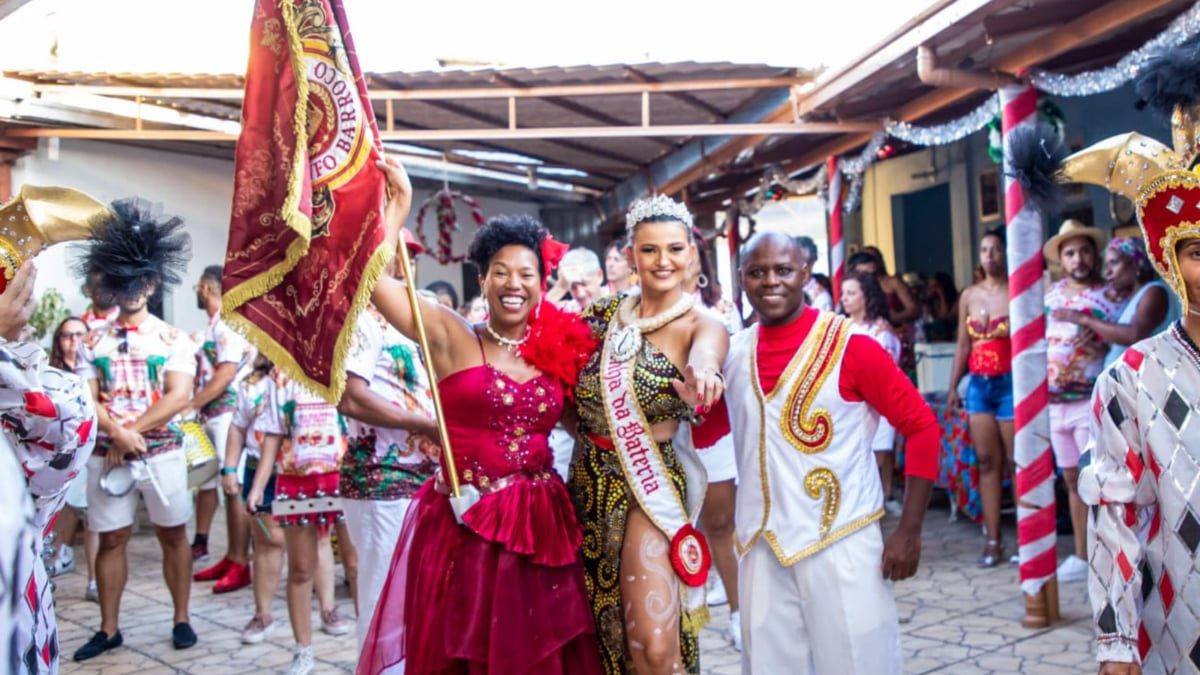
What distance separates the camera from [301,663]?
5480 mm

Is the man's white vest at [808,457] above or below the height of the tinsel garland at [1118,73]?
below

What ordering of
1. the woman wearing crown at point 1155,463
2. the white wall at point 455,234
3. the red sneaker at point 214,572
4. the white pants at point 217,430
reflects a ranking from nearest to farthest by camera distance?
1. the woman wearing crown at point 1155,463
2. the red sneaker at point 214,572
3. the white pants at point 217,430
4. the white wall at point 455,234

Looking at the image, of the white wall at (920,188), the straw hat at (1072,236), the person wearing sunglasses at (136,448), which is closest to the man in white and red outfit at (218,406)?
the person wearing sunglasses at (136,448)

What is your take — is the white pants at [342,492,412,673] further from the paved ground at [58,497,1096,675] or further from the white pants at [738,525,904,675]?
the white pants at [738,525,904,675]

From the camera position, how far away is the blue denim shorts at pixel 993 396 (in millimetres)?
7140

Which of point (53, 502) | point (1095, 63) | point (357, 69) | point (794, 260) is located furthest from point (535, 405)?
point (1095, 63)

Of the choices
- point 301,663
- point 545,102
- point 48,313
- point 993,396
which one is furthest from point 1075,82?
point 48,313

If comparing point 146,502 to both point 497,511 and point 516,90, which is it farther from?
point 516,90

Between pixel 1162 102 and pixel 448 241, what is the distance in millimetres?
9359

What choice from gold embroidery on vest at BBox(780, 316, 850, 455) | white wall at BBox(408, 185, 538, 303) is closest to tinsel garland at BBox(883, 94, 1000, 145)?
gold embroidery on vest at BBox(780, 316, 850, 455)

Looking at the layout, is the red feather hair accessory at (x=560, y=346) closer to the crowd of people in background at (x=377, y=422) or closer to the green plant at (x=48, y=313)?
the crowd of people in background at (x=377, y=422)

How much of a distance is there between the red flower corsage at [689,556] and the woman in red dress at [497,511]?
0.32 m

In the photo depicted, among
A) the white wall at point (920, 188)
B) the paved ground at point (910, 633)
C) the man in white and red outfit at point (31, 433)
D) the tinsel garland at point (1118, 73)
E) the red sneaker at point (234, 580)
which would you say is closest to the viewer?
the man in white and red outfit at point (31, 433)

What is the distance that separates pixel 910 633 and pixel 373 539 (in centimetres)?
288
